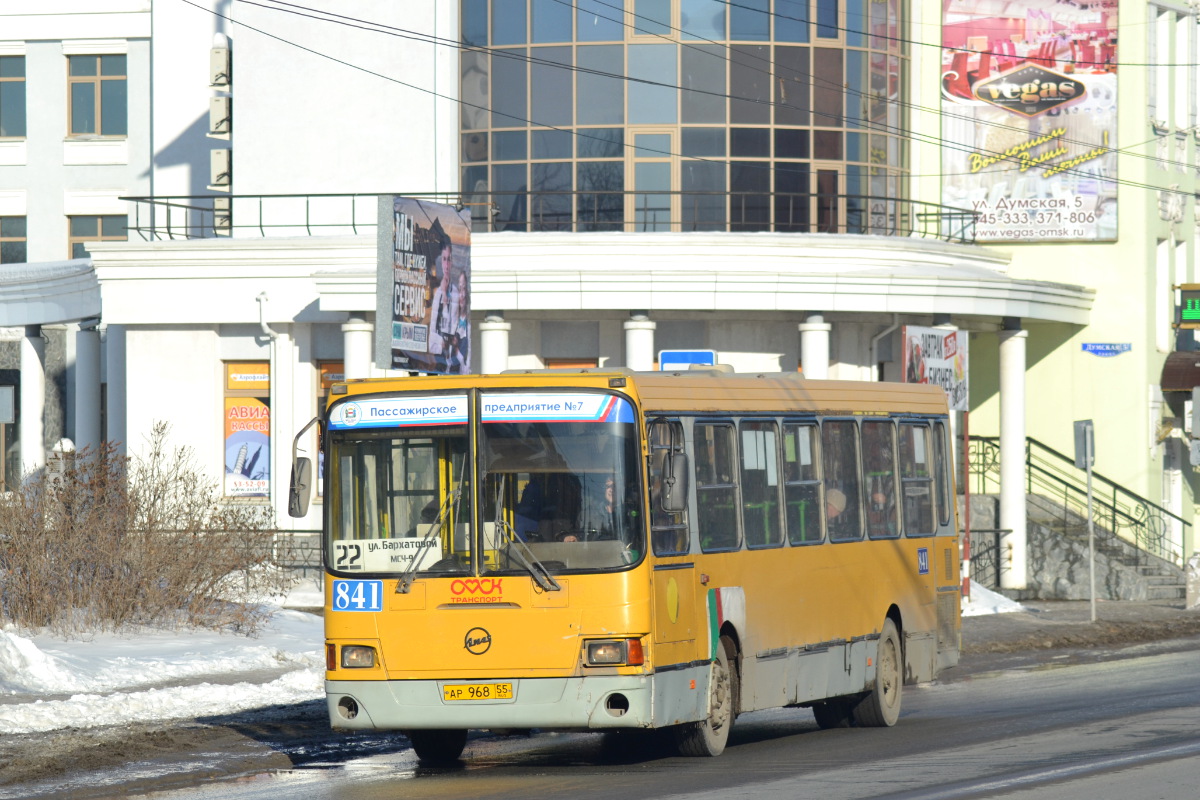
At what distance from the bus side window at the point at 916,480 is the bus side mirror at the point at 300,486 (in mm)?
5860

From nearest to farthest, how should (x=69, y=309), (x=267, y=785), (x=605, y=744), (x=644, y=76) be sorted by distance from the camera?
(x=267, y=785), (x=605, y=744), (x=644, y=76), (x=69, y=309)

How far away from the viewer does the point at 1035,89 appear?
115 feet

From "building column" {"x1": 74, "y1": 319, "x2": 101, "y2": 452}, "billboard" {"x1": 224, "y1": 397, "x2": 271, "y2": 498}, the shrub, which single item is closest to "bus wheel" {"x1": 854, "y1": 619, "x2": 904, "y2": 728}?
the shrub

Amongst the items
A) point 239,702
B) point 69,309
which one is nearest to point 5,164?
point 69,309

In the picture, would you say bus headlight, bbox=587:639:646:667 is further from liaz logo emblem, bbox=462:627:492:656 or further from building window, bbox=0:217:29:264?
building window, bbox=0:217:29:264

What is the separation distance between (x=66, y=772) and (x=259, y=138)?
69.5 feet

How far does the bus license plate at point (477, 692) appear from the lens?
1228cm

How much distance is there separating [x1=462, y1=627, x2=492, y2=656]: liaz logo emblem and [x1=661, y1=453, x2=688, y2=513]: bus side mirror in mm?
1383

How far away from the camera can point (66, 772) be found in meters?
13.0

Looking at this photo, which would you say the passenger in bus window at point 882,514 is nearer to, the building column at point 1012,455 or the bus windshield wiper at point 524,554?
the bus windshield wiper at point 524,554

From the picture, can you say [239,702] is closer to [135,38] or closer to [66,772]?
[66,772]

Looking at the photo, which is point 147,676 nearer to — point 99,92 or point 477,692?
point 477,692

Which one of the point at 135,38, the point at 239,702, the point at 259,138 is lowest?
the point at 239,702

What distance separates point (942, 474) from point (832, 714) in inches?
102
